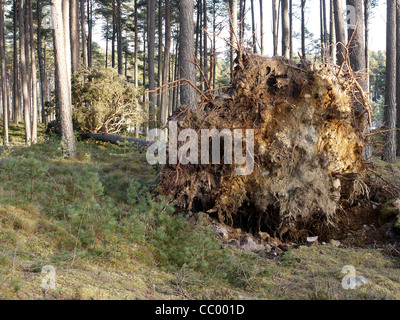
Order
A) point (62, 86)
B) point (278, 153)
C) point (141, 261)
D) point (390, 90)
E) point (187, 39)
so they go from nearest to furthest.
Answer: point (141, 261)
point (278, 153)
point (187, 39)
point (62, 86)
point (390, 90)

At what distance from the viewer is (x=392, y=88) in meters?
12.8

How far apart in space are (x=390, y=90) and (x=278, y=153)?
974 centimetres

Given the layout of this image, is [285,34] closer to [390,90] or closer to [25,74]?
[390,90]

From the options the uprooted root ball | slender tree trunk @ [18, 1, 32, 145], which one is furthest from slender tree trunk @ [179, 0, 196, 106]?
slender tree trunk @ [18, 1, 32, 145]

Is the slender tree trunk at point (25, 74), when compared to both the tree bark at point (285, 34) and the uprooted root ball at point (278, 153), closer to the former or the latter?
the tree bark at point (285, 34)

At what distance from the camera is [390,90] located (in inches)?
508

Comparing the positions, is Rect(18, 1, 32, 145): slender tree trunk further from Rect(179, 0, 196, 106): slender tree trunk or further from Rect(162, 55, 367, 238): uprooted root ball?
Rect(162, 55, 367, 238): uprooted root ball

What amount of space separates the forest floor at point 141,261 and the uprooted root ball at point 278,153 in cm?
73

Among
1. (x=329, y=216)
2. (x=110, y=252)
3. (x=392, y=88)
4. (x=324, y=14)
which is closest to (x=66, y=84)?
(x=110, y=252)

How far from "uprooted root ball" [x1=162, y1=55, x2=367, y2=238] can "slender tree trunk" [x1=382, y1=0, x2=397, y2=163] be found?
7.61m

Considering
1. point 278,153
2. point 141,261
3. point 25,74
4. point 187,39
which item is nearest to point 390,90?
point 187,39

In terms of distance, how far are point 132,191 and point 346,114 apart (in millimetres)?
3922

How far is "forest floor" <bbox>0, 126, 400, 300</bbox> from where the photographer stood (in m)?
3.17
